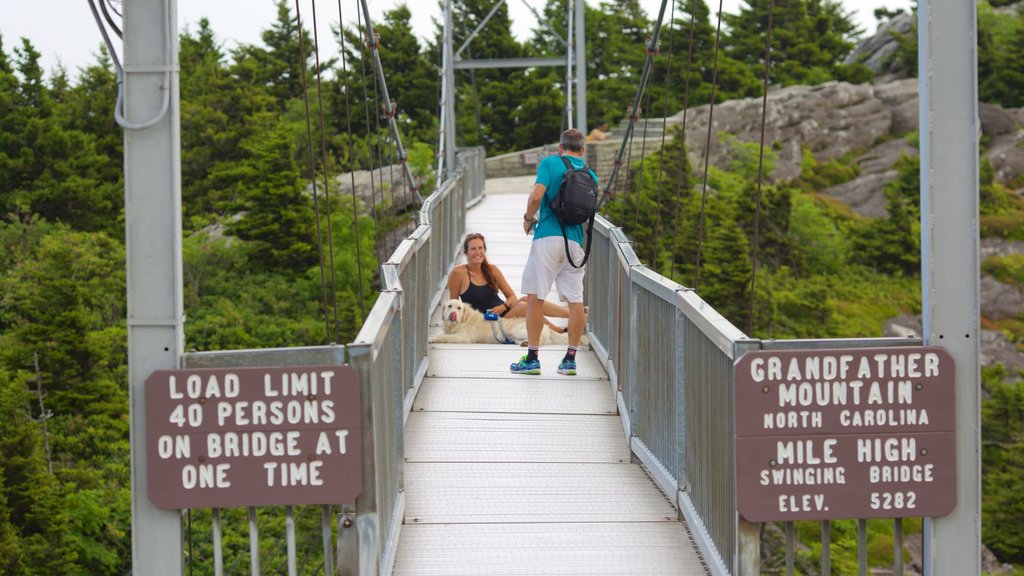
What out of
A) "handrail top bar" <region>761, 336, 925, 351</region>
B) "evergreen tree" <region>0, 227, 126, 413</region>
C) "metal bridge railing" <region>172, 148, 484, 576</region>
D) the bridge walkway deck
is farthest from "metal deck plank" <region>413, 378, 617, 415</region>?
"evergreen tree" <region>0, 227, 126, 413</region>

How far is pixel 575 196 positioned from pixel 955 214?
3708mm

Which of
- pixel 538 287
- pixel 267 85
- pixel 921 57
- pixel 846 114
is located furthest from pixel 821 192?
pixel 921 57

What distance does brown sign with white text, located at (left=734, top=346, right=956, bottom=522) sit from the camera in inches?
181

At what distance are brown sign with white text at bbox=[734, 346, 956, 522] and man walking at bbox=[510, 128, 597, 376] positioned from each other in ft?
12.6

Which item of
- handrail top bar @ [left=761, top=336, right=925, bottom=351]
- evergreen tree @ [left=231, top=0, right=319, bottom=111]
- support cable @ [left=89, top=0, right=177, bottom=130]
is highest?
evergreen tree @ [left=231, top=0, right=319, bottom=111]

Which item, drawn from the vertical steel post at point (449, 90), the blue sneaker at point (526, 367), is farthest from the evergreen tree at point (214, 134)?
the blue sneaker at point (526, 367)

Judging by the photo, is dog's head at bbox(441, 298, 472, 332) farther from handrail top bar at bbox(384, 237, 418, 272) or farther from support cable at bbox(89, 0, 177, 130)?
support cable at bbox(89, 0, 177, 130)

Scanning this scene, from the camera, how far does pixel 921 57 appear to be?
4789 mm

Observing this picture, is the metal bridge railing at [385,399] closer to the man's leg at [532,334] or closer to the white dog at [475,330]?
the man's leg at [532,334]

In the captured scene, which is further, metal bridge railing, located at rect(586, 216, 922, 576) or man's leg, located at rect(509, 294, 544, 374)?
man's leg, located at rect(509, 294, 544, 374)

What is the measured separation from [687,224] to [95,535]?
21842mm

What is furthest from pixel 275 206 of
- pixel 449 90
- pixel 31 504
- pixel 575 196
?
pixel 575 196

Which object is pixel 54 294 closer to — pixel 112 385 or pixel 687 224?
pixel 112 385

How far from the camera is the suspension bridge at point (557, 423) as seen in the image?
455 cm
